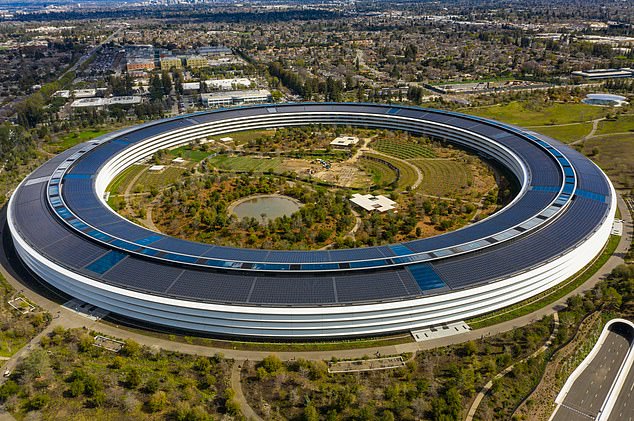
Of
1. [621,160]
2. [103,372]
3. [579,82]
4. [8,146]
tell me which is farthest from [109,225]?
→ [579,82]

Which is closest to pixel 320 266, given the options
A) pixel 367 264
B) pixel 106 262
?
pixel 367 264

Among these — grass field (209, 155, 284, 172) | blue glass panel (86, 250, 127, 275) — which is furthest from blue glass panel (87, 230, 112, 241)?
Answer: grass field (209, 155, 284, 172)

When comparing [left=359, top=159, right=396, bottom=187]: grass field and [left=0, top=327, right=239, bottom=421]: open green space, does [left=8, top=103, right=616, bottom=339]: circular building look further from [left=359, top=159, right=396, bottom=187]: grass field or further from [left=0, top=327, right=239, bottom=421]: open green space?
[left=359, top=159, right=396, bottom=187]: grass field

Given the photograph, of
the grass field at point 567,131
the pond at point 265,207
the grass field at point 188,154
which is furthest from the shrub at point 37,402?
the grass field at point 567,131

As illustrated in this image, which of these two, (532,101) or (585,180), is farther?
(532,101)

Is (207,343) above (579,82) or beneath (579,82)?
beneath

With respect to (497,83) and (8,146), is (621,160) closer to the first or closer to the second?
(497,83)
